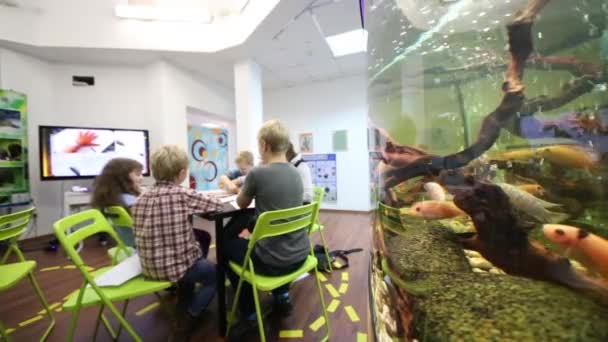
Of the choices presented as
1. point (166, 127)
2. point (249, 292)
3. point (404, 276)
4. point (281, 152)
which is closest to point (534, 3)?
point (404, 276)

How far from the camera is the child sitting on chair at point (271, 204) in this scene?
3.53ft

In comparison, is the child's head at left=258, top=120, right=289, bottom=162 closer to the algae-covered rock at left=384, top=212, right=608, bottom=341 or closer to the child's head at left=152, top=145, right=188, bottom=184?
the child's head at left=152, top=145, right=188, bottom=184

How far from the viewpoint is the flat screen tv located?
9.28 feet

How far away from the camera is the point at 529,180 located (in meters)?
0.45

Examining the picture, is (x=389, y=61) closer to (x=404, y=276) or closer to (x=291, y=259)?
(x=404, y=276)

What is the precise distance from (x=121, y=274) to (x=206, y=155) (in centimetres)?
371

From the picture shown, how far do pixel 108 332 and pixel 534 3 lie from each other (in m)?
2.15

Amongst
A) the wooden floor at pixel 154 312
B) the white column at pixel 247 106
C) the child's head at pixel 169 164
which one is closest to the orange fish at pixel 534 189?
the wooden floor at pixel 154 312

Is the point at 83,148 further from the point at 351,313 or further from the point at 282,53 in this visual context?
the point at 351,313

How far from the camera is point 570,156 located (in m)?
0.43

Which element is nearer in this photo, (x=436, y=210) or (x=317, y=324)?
(x=436, y=210)

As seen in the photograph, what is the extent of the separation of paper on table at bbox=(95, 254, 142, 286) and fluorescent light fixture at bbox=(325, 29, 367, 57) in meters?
3.22

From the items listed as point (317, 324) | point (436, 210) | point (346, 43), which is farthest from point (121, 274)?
point (346, 43)

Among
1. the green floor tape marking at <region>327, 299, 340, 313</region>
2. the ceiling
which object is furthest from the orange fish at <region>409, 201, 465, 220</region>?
the ceiling
